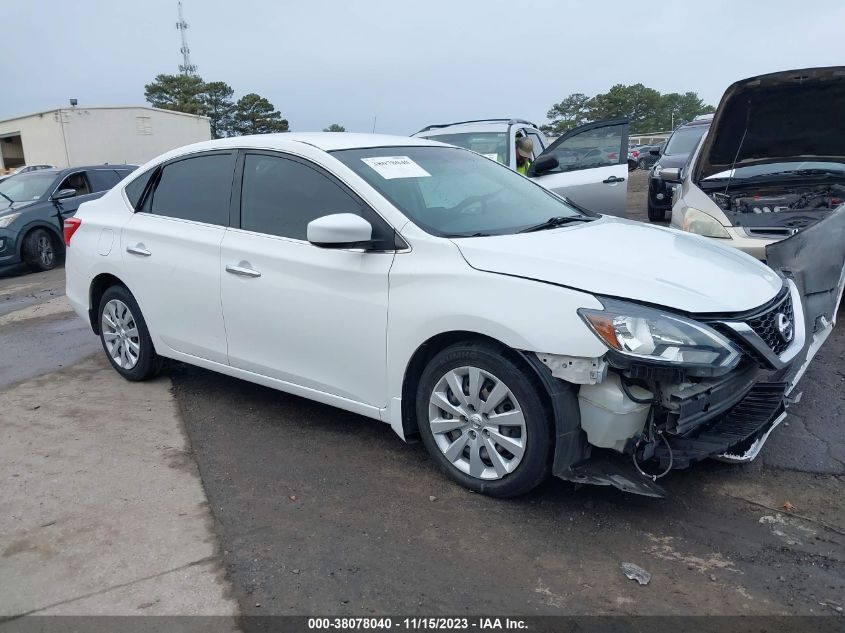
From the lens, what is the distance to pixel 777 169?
679cm

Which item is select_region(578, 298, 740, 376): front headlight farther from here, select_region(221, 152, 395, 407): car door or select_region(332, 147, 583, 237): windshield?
select_region(221, 152, 395, 407): car door

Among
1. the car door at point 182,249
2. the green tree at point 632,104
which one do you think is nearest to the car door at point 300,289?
the car door at point 182,249

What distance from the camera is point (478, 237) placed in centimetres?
367

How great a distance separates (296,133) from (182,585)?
2872 mm

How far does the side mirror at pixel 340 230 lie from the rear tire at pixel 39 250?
9802 millimetres

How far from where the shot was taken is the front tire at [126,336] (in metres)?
5.14

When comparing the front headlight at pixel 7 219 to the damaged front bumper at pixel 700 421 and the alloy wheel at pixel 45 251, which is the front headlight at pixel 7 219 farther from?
the damaged front bumper at pixel 700 421

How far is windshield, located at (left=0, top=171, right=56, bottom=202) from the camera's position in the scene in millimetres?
12016

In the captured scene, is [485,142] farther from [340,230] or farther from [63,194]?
[63,194]

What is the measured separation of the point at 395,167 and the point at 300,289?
2.92 feet

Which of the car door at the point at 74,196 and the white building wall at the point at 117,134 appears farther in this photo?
the white building wall at the point at 117,134

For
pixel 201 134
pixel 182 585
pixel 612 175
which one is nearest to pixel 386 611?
pixel 182 585

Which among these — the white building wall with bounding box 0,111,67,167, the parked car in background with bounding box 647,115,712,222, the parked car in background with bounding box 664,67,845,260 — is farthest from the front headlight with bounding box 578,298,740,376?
the white building wall with bounding box 0,111,67,167

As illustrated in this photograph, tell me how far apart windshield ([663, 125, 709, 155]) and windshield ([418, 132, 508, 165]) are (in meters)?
5.63
